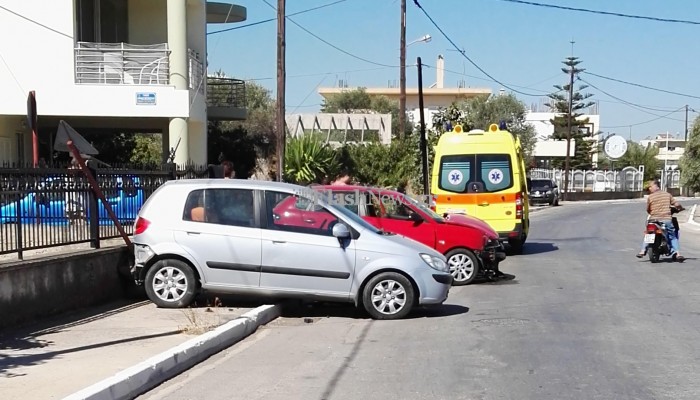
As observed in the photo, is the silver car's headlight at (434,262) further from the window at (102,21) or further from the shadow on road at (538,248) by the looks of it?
the window at (102,21)

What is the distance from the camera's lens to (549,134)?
103562mm

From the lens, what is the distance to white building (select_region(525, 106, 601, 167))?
8119 centimetres

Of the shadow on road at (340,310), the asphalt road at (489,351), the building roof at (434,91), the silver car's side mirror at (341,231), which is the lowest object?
the shadow on road at (340,310)

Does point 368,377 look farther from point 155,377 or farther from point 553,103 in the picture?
point 553,103

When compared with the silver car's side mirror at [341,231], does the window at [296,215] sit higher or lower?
higher

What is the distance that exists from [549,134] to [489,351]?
9925cm

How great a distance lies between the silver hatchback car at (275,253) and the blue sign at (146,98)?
12.3m

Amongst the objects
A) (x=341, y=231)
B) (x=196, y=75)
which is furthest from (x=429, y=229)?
(x=196, y=75)

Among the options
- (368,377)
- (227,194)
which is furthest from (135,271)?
(368,377)

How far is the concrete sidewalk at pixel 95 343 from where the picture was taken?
6.48 metres

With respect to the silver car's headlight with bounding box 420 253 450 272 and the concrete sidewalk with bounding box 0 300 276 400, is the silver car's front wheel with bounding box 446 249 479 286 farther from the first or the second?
the concrete sidewalk with bounding box 0 300 276 400

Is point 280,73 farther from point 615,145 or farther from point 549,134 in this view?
point 549,134

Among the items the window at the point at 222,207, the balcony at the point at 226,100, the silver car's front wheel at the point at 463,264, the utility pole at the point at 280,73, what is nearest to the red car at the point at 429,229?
the silver car's front wheel at the point at 463,264

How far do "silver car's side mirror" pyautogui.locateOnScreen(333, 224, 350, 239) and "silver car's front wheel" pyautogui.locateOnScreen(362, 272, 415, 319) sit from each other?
26.4 inches
